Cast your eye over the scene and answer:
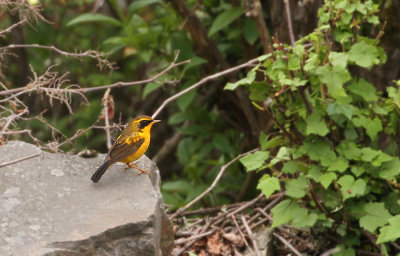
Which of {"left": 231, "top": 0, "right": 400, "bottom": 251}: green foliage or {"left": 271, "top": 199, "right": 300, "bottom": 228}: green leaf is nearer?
{"left": 231, "top": 0, "right": 400, "bottom": 251}: green foliage

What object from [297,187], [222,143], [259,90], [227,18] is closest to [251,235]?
[297,187]

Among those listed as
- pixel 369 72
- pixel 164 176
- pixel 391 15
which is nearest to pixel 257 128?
pixel 369 72

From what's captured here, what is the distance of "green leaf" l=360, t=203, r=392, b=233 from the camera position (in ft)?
13.7

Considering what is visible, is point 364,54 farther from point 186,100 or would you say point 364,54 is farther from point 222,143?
point 222,143

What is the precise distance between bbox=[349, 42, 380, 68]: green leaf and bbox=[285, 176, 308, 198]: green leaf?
2.84ft

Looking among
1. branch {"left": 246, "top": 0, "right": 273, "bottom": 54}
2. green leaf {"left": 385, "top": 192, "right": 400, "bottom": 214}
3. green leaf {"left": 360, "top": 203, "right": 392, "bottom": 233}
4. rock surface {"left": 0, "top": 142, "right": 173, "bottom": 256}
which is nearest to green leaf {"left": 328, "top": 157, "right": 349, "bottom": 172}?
green leaf {"left": 360, "top": 203, "right": 392, "bottom": 233}

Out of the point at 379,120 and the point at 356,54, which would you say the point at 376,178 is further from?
the point at 356,54

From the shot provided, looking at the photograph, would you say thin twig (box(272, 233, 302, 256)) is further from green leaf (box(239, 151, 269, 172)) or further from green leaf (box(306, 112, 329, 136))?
green leaf (box(306, 112, 329, 136))

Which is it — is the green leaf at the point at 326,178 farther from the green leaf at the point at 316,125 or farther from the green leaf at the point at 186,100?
the green leaf at the point at 186,100

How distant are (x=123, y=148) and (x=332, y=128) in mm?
1468

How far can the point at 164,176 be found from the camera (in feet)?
26.5

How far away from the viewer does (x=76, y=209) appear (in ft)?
11.9

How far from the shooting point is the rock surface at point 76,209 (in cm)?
341

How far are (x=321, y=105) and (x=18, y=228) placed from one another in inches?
81.4
